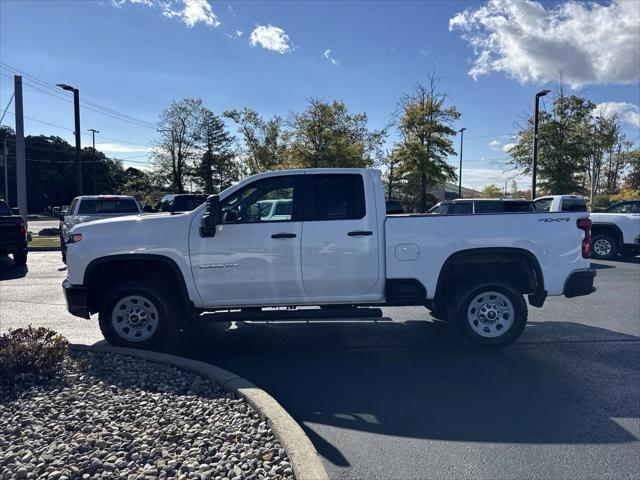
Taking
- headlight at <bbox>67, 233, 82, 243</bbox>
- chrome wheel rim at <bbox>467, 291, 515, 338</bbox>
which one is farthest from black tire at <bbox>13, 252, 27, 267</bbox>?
chrome wheel rim at <bbox>467, 291, 515, 338</bbox>

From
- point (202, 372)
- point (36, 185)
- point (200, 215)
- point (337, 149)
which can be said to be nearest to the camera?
point (202, 372)

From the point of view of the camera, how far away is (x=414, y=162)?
98.2ft

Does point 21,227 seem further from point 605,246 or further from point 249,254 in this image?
point 605,246

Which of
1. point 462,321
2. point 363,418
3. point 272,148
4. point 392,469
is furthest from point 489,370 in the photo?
point 272,148

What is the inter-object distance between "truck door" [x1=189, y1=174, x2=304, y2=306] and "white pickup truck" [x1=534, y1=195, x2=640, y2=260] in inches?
434

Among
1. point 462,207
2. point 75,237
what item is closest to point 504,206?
point 462,207

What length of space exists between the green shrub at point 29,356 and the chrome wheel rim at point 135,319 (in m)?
0.94

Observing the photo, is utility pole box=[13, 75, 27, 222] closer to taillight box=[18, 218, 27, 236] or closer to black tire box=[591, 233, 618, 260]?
taillight box=[18, 218, 27, 236]

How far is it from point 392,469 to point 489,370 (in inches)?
93.0

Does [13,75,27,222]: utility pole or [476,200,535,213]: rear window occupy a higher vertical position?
[13,75,27,222]: utility pole

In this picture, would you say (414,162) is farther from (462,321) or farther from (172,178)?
(462,321)

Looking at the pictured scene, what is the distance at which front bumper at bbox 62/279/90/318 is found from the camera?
5805 millimetres

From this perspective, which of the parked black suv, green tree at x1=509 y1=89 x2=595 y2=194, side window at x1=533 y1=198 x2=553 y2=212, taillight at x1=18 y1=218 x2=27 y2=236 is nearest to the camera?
the parked black suv

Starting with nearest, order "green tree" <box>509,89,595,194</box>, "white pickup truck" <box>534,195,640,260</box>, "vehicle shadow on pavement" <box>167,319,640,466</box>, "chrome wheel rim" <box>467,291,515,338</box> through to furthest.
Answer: "vehicle shadow on pavement" <box>167,319,640,466</box> → "chrome wheel rim" <box>467,291,515,338</box> → "white pickup truck" <box>534,195,640,260</box> → "green tree" <box>509,89,595,194</box>
